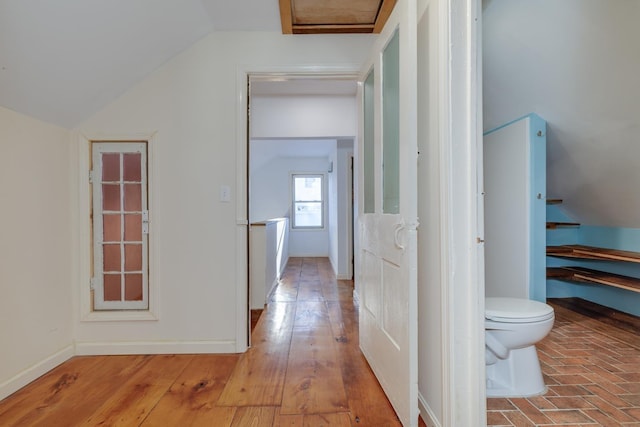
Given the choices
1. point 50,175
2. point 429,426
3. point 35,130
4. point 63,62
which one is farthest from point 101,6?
point 429,426

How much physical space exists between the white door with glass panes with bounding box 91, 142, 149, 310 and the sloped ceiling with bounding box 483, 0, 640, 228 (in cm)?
272

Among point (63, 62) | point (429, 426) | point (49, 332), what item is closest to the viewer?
point (429, 426)

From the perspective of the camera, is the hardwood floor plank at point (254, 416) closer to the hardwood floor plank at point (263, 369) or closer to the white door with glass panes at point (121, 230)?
the hardwood floor plank at point (263, 369)

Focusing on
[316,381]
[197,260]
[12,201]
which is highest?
[12,201]

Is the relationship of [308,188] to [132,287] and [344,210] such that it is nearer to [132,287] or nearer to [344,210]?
[344,210]

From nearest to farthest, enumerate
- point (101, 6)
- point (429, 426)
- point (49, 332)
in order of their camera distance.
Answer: point (429, 426), point (101, 6), point (49, 332)

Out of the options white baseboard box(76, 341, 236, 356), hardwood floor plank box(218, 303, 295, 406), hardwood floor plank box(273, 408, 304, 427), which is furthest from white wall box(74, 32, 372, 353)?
hardwood floor plank box(273, 408, 304, 427)

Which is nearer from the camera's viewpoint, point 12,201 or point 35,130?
point 12,201

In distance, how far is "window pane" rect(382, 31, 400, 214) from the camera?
5.24 ft

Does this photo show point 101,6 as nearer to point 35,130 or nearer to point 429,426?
point 35,130

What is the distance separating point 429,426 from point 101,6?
254 centimetres

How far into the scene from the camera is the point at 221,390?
1.70 m

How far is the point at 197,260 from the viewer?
217 centimetres

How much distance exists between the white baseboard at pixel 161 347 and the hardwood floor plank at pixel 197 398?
0.25ft
